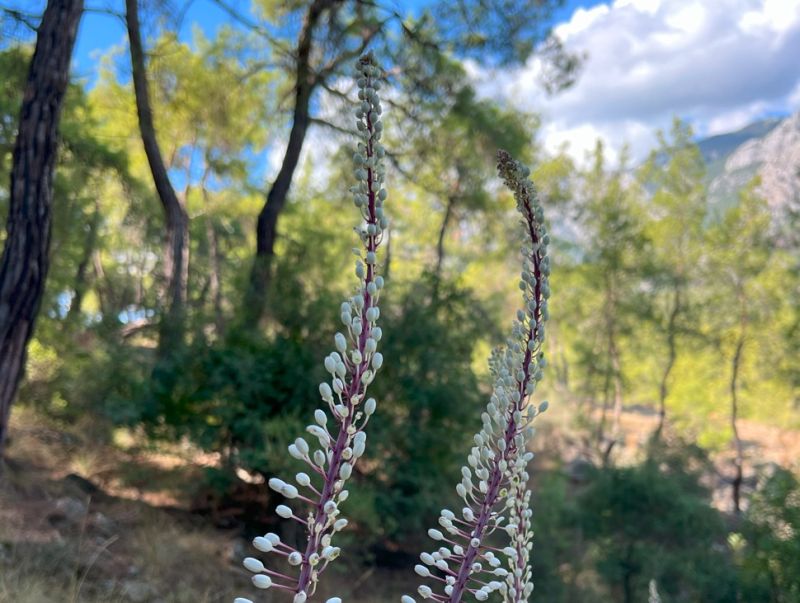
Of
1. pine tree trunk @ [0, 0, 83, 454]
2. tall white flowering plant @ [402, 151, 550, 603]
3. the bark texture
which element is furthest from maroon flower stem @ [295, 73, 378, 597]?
the bark texture

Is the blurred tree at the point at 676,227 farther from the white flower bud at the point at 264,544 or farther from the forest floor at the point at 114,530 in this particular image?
the white flower bud at the point at 264,544

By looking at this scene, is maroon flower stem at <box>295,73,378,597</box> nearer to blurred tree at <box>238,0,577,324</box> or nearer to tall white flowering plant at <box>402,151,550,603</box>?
tall white flowering plant at <box>402,151,550,603</box>

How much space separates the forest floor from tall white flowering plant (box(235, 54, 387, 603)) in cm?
384

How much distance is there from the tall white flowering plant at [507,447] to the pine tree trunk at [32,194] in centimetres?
455

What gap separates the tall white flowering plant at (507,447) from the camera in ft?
3.76

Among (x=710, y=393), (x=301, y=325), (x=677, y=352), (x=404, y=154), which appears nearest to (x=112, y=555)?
(x=301, y=325)

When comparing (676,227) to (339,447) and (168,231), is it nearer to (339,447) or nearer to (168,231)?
(168,231)

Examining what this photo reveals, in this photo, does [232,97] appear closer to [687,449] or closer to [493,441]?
[687,449]

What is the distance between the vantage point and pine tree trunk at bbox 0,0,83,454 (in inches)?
186

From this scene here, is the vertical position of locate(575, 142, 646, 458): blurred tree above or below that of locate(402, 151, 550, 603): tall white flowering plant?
above

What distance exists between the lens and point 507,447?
3.87ft

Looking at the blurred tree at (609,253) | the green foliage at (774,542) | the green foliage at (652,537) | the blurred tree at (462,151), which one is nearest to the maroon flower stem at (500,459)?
the green foliage at (774,542)

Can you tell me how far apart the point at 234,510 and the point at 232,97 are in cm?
879

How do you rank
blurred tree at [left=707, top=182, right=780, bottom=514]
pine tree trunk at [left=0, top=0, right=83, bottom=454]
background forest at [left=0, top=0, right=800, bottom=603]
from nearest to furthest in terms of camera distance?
pine tree trunk at [left=0, top=0, right=83, bottom=454]
background forest at [left=0, top=0, right=800, bottom=603]
blurred tree at [left=707, top=182, right=780, bottom=514]
